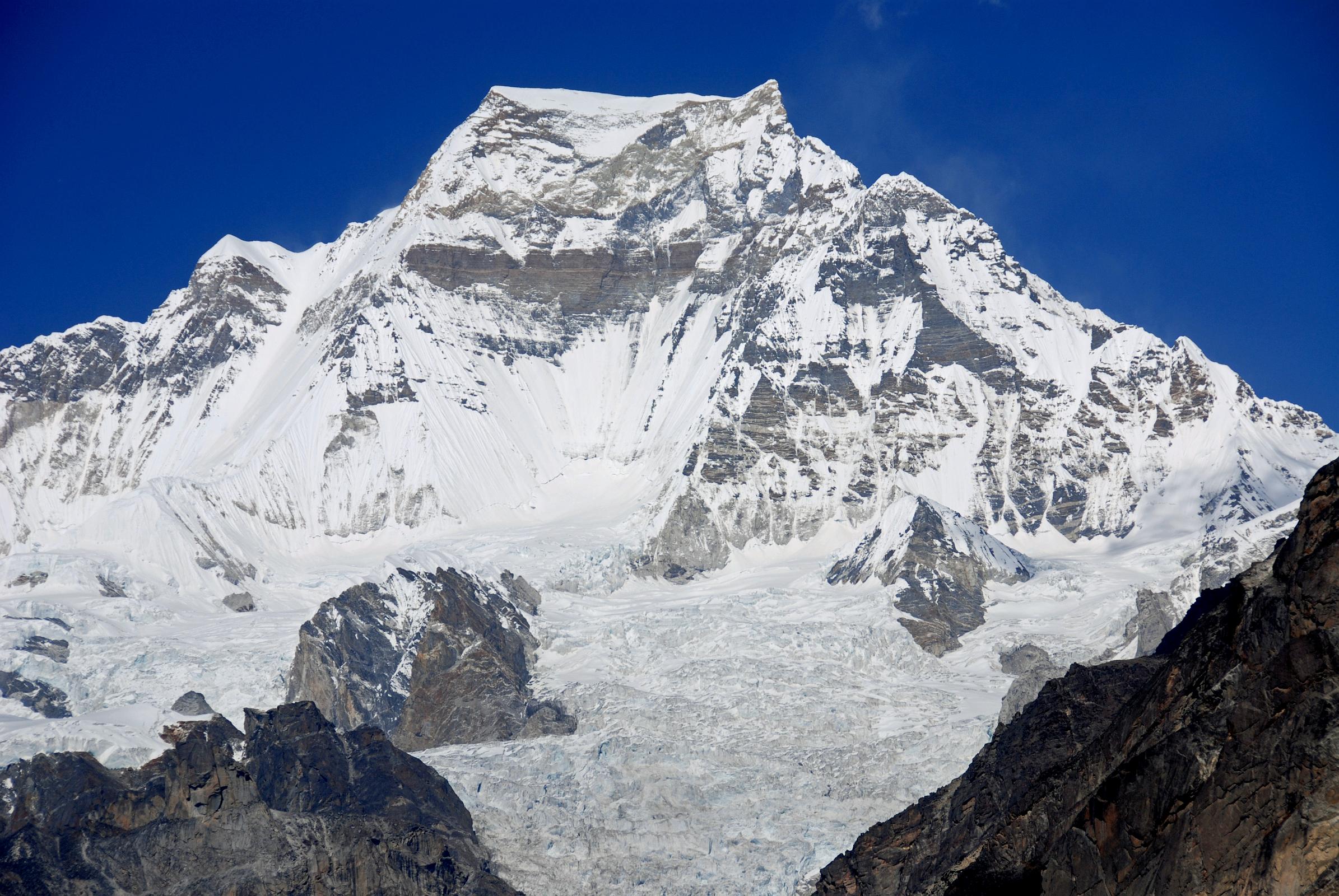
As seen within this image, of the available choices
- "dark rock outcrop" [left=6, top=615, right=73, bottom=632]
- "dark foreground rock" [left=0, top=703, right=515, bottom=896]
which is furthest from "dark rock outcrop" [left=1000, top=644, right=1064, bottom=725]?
"dark rock outcrop" [left=6, top=615, right=73, bottom=632]

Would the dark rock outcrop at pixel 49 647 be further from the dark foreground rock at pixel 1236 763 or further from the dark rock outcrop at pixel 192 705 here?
the dark foreground rock at pixel 1236 763

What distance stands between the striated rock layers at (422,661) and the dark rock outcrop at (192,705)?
13.0 m

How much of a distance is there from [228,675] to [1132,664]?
121849mm

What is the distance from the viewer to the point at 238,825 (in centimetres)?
11744

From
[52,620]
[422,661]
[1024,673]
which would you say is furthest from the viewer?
[52,620]

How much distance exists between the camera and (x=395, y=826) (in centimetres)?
12044

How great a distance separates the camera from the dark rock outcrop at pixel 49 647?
18438cm

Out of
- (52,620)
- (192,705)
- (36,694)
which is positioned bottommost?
(192,705)

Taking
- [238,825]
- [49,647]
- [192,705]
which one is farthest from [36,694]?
[238,825]

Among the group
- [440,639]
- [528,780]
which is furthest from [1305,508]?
[440,639]

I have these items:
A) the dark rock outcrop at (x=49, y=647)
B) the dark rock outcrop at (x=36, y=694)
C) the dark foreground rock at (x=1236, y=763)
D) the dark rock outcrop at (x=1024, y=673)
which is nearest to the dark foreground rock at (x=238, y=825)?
the dark rock outcrop at (x=36, y=694)

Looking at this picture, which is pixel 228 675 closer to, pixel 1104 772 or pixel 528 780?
pixel 528 780

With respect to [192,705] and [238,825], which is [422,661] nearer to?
[192,705]

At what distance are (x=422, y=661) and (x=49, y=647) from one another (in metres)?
35.9
